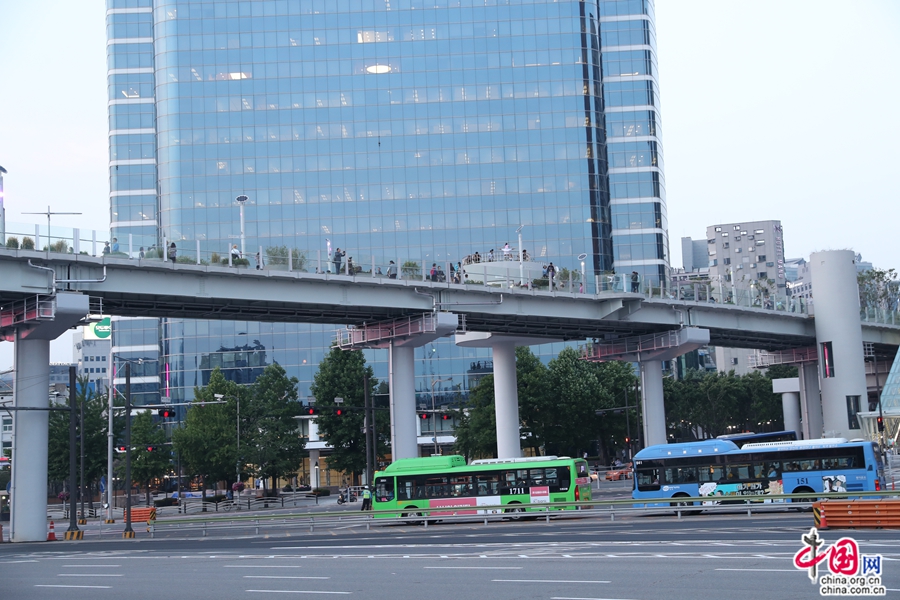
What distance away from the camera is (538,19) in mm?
116938

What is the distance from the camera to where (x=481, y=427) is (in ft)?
288

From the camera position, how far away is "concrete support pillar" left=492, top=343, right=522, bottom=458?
70062mm

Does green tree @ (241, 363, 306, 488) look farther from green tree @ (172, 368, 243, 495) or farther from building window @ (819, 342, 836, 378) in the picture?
building window @ (819, 342, 836, 378)

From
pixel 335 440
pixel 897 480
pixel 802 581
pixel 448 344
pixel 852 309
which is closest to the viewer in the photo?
pixel 802 581

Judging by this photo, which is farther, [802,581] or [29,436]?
[29,436]

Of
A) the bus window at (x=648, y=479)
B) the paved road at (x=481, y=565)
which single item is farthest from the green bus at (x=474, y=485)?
the paved road at (x=481, y=565)

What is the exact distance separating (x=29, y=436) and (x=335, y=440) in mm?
45159

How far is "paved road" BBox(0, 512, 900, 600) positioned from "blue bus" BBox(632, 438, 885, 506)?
10.1ft

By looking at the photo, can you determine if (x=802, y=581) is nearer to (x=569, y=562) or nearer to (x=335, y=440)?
(x=569, y=562)

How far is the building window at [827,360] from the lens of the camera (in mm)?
74688

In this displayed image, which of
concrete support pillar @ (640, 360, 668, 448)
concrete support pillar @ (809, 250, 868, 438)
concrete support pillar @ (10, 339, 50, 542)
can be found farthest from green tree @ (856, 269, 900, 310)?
concrete support pillar @ (10, 339, 50, 542)

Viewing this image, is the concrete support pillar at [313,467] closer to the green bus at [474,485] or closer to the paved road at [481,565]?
the green bus at [474,485]

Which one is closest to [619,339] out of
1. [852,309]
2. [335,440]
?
[852,309]

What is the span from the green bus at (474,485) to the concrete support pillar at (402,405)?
765 centimetres
